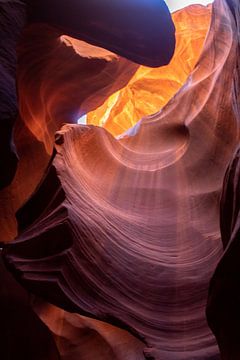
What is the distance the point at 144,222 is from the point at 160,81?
2972 millimetres

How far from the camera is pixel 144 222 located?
11.8ft

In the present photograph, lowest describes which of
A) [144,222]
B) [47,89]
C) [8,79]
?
[144,222]

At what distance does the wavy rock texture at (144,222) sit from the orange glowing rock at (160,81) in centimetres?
125

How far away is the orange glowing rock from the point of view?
6.00 m

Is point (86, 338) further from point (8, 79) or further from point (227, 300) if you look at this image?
point (227, 300)

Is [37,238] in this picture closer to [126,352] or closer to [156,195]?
[126,352]

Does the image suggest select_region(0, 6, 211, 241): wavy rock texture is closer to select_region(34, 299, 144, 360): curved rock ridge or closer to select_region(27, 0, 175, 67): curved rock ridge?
select_region(27, 0, 175, 67): curved rock ridge

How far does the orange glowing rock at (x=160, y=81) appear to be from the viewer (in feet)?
19.7

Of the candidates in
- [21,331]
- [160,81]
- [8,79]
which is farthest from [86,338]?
[160,81]

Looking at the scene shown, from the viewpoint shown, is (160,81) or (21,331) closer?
(21,331)

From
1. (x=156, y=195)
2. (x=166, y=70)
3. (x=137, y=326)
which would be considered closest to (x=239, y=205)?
(x=137, y=326)

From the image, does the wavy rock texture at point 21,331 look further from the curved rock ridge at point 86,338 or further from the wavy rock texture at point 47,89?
the wavy rock texture at point 47,89

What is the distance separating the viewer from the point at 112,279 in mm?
3051

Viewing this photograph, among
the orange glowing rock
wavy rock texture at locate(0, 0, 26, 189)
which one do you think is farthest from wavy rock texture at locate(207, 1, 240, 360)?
the orange glowing rock
